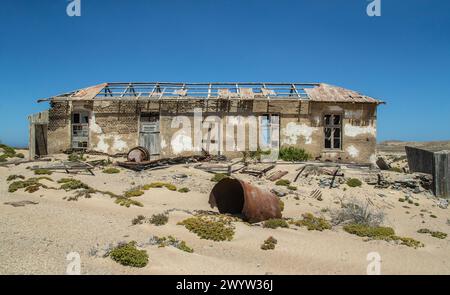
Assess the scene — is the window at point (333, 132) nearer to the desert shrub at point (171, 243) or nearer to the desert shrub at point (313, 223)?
the desert shrub at point (313, 223)

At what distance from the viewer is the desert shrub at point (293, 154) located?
19250 millimetres

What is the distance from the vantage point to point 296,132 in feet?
64.5

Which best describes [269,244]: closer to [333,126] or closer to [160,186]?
[160,186]

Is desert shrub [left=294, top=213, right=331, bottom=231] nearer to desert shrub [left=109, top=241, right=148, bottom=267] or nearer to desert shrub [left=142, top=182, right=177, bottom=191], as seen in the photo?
desert shrub [left=109, top=241, right=148, bottom=267]

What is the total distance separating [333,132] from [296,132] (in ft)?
6.82

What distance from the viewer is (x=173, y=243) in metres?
7.02

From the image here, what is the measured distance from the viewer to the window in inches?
779

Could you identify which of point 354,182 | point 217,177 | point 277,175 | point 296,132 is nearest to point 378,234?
point 354,182

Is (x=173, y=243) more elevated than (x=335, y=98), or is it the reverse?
(x=335, y=98)

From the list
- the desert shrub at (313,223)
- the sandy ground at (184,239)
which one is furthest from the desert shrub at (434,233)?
the desert shrub at (313,223)
